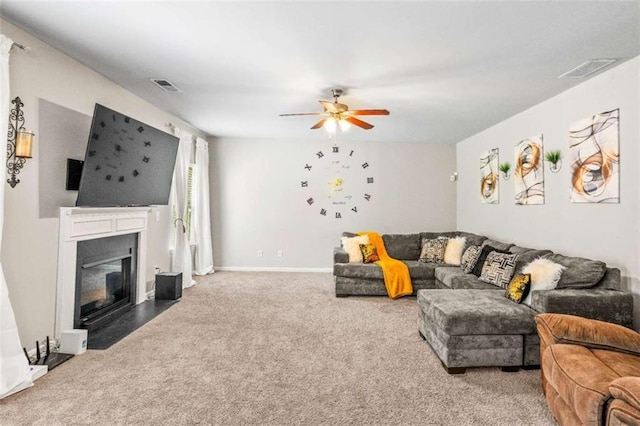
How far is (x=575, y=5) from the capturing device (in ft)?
6.96

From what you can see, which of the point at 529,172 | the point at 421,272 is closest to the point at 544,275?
the point at 529,172

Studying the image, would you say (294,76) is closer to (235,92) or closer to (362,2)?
(235,92)

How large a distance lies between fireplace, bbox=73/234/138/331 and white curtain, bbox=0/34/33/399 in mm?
860

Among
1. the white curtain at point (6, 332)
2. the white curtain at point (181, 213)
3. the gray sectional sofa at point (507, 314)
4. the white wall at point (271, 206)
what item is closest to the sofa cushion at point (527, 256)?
the gray sectional sofa at point (507, 314)

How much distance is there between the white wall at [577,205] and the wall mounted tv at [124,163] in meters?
4.57

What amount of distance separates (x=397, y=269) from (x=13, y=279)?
422cm

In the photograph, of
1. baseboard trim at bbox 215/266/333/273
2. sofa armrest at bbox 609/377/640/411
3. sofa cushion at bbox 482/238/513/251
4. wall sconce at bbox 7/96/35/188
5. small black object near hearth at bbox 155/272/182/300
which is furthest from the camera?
baseboard trim at bbox 215/266/333/273

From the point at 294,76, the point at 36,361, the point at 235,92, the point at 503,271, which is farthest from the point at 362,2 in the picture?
the point at 36,361

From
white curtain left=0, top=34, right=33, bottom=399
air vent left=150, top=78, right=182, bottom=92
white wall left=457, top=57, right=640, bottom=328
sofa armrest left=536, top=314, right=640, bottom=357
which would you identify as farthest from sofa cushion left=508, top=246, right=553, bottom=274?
white curtain left=0, top=34, right=33, bottom=399

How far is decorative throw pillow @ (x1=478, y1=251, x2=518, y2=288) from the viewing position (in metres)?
3.69

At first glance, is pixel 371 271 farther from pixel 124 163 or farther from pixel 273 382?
pixel 124 163

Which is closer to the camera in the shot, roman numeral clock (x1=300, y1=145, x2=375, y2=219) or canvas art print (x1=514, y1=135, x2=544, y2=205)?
canvas art print (x1=514, y1=135, x2=544, y2=205)

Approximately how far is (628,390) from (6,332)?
3.53 m

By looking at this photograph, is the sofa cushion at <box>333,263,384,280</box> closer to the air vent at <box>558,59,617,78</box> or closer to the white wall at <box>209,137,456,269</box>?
the white wall at <box>209,137,456,269</box>
